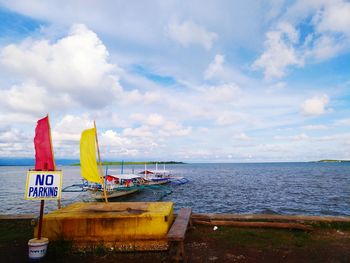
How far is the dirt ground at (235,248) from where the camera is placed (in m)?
6.43

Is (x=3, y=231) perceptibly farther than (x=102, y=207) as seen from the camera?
Yes

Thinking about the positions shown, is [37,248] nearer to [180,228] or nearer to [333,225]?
[180,228]

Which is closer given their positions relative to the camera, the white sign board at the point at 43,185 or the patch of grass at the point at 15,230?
the white sign board at the point at 43,185

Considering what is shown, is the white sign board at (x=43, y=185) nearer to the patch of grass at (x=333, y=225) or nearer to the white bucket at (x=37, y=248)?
the white bucket at (x=37, y=248)

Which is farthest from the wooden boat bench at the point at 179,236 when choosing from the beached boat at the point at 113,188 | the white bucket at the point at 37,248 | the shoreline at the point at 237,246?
the beached boat at the point at 113,188

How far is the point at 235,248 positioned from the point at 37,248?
4.65 metres

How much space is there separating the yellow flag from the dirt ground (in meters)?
2.17

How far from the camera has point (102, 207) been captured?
8.22 metres

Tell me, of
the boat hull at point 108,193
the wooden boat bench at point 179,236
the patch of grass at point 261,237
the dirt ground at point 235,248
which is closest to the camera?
the wooden boat bench at point 179,236

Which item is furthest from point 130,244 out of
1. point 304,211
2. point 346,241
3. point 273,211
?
point 304,211

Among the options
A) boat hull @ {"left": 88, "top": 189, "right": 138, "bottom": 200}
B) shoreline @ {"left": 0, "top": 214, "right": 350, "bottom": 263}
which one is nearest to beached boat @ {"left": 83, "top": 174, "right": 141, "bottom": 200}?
boat hull @ {"left": 88, "top": 189, "right": 138, "bottom": 200}

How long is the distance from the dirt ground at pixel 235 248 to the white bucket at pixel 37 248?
24 centimetres

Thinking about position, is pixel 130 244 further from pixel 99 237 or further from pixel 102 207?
pixel 102 207

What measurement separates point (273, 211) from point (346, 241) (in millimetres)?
16013
